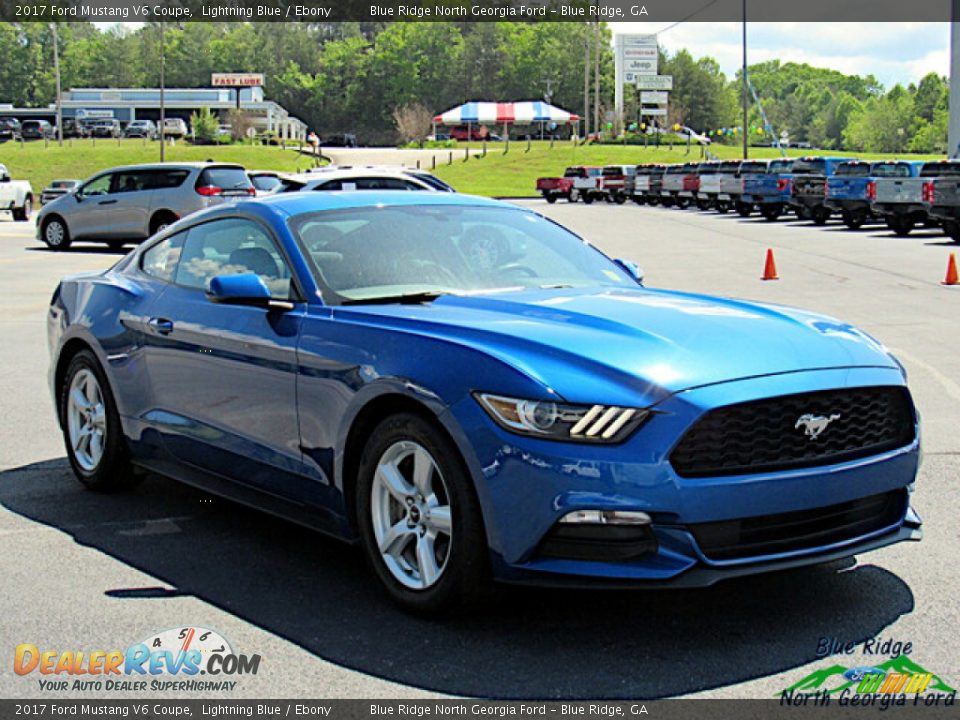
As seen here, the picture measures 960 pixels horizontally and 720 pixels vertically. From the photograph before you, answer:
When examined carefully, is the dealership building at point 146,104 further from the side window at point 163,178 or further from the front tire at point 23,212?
the side window at point 163,178

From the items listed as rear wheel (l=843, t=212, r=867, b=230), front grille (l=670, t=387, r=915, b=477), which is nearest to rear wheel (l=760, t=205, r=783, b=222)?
rear wheel (l=843, t=212, r=867, b=230)

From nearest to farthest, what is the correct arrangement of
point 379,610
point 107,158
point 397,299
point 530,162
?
point 379,610
point 397,299
point 107,158
point 530,162

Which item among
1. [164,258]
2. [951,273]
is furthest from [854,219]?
[164,258]

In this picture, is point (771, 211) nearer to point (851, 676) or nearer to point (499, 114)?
point (851, 676)

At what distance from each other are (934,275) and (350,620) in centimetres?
1726

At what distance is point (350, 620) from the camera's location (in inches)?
185

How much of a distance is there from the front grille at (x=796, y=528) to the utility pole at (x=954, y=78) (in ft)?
192

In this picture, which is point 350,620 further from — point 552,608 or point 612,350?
point 612,350

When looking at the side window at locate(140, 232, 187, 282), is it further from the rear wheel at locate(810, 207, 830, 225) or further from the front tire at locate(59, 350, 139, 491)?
the rear wheel at locate(810, 207, 830, 225)

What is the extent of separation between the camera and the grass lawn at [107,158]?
77562 millimetres

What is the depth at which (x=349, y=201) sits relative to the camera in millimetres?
5973

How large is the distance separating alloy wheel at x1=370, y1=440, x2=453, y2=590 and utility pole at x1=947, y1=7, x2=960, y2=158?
59.0 meters

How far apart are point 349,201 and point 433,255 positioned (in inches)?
21.7

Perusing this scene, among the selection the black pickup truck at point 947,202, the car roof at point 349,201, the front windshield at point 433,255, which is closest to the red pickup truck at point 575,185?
the black pickup truck at point 947,202
